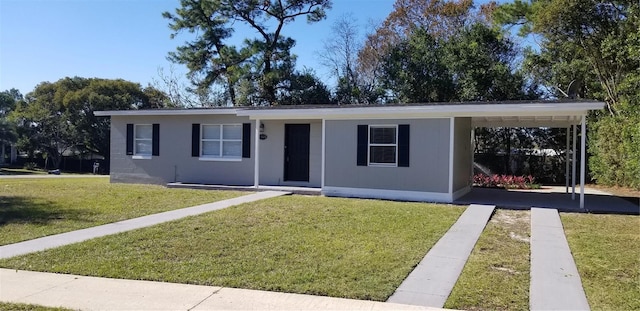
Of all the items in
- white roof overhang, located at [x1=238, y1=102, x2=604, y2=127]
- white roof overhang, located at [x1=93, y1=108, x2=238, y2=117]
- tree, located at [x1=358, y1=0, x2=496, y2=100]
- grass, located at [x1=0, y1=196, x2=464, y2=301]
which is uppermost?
tree, located at [x1=358, y1=0, x2=496, y2=100]

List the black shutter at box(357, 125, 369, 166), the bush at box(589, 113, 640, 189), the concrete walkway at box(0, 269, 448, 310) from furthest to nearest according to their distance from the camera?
1. the bush at box(589, 113, 640, 189)
2. the black shutter at box(357, 125, 369, 166)
3. the concrete walkway at box(0, 269, 448, 310)

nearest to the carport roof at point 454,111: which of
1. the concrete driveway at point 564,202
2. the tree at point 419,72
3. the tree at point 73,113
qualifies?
the concrete driveway at point 564,202

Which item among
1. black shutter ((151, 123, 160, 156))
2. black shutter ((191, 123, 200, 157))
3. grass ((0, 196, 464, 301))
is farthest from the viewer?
black shutter ((151, 123, 160, 156))

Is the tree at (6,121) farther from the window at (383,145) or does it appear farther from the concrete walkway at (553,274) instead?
the concrete walkway at (553,274)

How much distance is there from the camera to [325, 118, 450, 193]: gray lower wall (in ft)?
38.3

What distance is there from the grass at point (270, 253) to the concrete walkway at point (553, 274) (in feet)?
4.49

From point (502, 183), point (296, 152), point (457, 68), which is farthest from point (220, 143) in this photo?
point (457, 68)

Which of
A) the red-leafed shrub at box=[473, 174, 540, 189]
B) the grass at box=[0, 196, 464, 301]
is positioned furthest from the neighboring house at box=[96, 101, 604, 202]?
the red-leafed shrub at box=[473, 174, 540, 189]

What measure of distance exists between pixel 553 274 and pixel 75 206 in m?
9.25

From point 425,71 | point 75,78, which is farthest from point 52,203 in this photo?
point 75,78

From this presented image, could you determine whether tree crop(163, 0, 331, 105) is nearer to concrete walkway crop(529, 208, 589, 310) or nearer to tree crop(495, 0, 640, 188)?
tree crop(495, 0, 640, 188)

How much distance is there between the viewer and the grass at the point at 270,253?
4.91 metres

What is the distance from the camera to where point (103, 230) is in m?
7.44

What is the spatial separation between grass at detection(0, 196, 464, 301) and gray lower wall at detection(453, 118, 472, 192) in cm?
328
